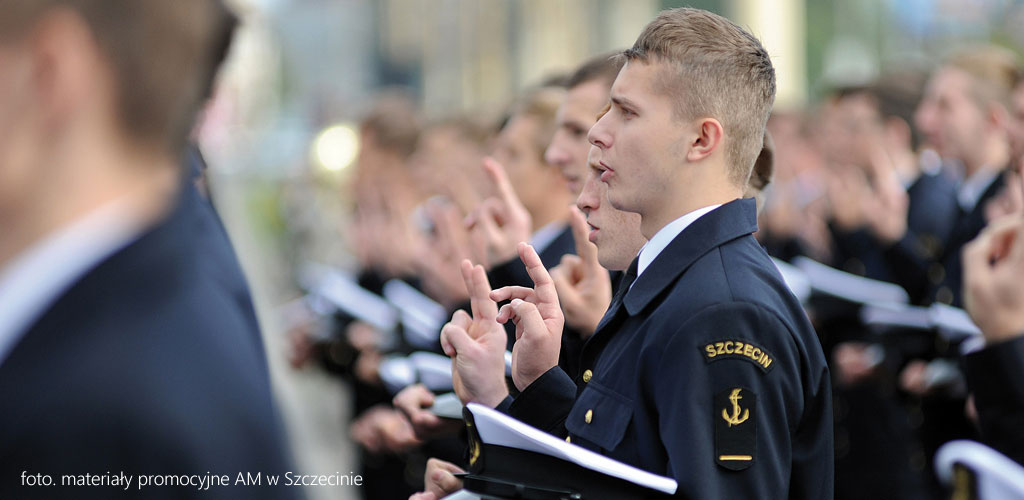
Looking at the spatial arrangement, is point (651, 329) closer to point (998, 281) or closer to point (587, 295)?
point (587, 295)

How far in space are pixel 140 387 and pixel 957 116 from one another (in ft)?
16.1

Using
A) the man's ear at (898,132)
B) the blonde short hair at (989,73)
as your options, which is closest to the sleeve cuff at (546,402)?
the blonde short hair at (989,73)

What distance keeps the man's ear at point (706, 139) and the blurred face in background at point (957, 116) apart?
3.59 m

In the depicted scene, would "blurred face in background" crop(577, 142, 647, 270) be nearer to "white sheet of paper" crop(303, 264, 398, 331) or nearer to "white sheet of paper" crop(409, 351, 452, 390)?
"white sheet of paper" crop(409, 351, 452, 390)

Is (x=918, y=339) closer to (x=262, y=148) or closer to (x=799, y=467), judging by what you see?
(x=799, y=467)

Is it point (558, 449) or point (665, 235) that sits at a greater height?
point (665, 235)

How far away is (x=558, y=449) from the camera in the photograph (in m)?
1.95

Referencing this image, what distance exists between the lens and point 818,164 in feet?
27.7

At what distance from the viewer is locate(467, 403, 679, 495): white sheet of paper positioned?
195 cm

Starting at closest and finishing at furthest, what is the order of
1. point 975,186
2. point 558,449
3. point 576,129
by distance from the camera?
point 558,449, point 576,129, point 975,186

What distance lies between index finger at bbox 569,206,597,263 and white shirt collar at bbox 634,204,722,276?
378 mm

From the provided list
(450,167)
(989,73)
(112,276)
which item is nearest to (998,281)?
(112,276)

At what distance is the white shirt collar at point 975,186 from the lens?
5.23 metres

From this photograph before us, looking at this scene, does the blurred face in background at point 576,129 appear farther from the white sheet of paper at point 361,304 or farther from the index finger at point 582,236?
the white sheet of paper at point 361,304
